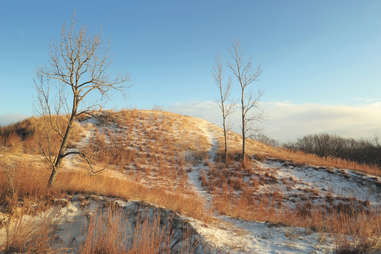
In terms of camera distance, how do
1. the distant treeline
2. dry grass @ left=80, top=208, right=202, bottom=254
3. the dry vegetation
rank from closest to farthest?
dry grass @ left=80, top=208, right=202, bottom=254, the dry vegetation, the distant treeline

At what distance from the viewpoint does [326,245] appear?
180 inches

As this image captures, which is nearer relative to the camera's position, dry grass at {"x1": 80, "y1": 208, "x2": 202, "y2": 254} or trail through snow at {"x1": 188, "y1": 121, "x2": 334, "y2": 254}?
dry grass at {"x1": 80, "y1": 208, "x2": 202, "y2": 254}

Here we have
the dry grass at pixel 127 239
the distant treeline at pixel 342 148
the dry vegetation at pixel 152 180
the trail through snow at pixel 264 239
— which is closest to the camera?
the dry grass at pixel 127 239

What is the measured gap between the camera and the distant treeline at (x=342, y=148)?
30894 mm

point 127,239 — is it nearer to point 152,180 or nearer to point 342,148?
point 152,180

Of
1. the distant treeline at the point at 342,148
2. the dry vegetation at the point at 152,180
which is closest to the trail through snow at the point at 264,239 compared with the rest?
the dry vegetation at the point at 152,180

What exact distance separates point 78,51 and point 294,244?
26.5 feet

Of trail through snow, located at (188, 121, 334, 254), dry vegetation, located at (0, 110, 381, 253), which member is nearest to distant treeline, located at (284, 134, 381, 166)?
dry vegetation, located at (0, 110, 381, 253)

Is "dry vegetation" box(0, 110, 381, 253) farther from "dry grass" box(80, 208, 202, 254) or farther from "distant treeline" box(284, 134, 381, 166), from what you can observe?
"distant treeline" box(284, 134, 381, 166)

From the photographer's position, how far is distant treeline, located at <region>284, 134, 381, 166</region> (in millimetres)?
30894

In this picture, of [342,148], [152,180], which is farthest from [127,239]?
[342,148]

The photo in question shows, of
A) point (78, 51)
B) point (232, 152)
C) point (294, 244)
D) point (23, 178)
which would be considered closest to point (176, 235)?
point (294, 244)

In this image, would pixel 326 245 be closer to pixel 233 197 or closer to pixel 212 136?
pixel 233 197

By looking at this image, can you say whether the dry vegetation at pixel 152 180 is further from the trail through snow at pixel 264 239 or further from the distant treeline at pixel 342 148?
the distant treeline at pixel 342 148
